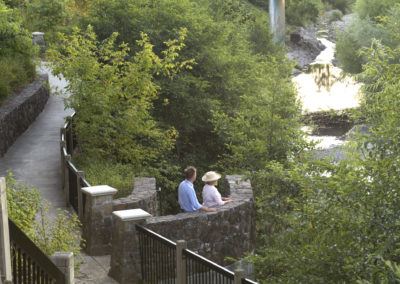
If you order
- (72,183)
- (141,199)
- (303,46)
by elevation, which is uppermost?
(141,199)

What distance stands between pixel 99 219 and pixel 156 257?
2.16 m

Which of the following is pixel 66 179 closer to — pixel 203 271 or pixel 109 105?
pixel 109 105

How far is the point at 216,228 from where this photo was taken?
16719mm

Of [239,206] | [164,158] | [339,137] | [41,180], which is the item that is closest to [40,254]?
[239,206]

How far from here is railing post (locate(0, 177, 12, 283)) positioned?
31.1ft

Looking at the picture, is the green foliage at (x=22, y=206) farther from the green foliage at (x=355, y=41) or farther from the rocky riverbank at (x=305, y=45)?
the rocky riverbank at (x=305, y=45)

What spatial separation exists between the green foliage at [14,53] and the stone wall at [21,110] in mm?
394

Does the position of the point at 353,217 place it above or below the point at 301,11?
above

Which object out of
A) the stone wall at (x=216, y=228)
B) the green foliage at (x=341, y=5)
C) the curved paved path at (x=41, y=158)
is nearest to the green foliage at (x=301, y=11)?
the green foliage at (x=341, y=5)

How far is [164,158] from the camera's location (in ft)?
90.1

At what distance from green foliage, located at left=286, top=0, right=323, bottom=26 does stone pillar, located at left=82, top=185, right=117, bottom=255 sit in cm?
5864

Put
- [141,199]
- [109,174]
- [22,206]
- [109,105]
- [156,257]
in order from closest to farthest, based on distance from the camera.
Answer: [22,206] → [156,257] → [141,199] → [109,174] → [109,105]

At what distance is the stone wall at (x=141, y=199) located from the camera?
16717 mm

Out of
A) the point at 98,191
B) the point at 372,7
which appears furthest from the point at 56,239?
the point at 372,7
